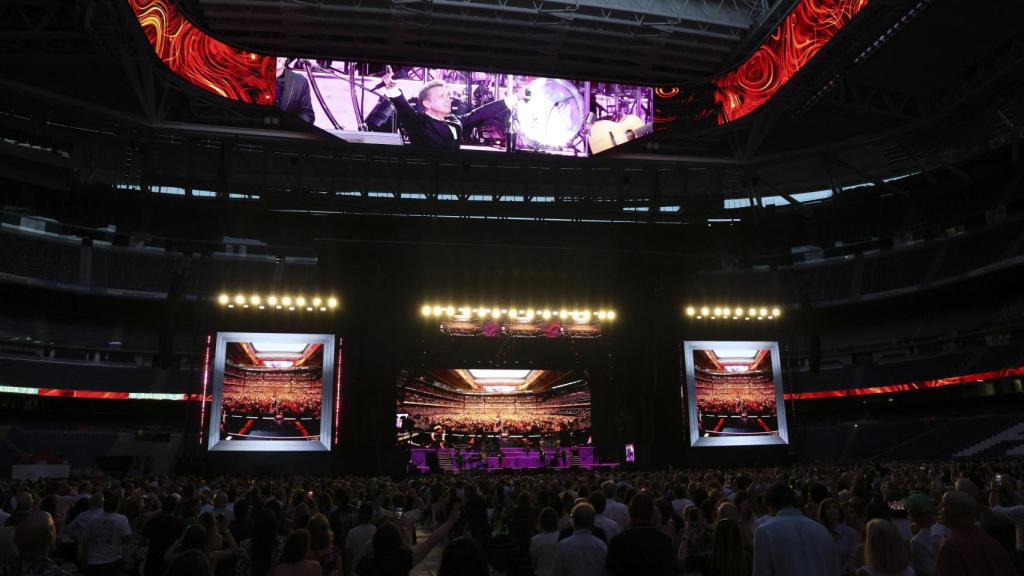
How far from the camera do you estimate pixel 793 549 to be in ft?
15.0

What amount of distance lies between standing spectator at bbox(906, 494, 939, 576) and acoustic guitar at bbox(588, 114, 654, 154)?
2060cm

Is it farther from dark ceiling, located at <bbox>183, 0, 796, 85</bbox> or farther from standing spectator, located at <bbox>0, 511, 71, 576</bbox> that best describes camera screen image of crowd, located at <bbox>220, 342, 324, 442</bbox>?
standing spectator, located at <bbox>0, 511, 71, 576</bbox>

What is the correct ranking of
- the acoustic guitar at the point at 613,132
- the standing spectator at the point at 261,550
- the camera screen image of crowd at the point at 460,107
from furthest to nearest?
the acoustic guitar at the point at 613,132, the camera screen image of crowd at the point at 460,107, the standing spectator at the point at 261,550

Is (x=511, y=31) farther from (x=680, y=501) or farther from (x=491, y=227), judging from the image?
(x=680, y=501)

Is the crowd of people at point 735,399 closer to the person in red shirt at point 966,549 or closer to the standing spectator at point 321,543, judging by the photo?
the standing spectator at point 321,543

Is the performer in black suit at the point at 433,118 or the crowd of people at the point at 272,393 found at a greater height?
the performer in black suit at the point at 433,118

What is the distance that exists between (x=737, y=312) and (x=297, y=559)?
1096 inches

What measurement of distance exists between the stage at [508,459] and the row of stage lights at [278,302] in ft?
27.8

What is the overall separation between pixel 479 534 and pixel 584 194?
2421 centimetres

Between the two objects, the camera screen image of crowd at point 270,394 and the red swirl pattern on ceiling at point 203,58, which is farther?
the camera screen image of crowd at point 270,394

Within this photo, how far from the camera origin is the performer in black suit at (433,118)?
24297 mm

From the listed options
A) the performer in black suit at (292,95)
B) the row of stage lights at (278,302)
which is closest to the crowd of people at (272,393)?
the row of stage lights at (278,302)

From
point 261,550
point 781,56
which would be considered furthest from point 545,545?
point 781,56

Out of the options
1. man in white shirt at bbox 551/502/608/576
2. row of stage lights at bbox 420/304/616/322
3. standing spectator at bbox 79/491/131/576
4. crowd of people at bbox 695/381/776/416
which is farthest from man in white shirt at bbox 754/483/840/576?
crowd of people at bbox 695/381/776/416
